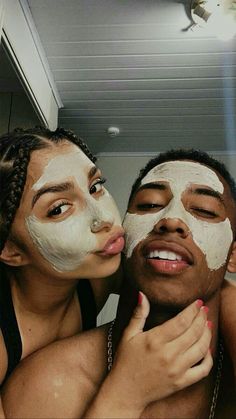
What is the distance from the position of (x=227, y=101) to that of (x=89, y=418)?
5.70ft

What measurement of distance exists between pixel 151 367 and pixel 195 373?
89 mm

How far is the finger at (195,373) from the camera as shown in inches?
28.7

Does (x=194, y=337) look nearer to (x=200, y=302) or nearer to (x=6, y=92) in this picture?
(x=200, y=302)

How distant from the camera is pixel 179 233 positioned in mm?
849

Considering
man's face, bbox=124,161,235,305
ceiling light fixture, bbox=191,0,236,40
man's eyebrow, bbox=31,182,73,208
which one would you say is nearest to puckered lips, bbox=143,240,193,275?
man's face, bbox=124,161,235,305

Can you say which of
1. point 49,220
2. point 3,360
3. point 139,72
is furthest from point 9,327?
point 139,72

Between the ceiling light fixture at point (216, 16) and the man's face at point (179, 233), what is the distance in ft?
2.38

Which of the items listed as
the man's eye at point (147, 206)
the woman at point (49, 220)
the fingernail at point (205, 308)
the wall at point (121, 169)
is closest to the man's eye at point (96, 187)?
the woman at point (49, 220)

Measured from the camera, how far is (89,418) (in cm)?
69

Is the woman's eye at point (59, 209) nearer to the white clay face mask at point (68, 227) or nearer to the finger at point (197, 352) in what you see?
the white clay face mask at point (68, 227)

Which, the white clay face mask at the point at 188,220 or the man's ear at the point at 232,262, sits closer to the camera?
the white clay face mask at the point at 188,220

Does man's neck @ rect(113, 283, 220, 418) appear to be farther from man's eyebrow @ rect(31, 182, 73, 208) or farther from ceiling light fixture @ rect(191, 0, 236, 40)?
ceiling light fixture @ rect(191, 0, 236, 40)

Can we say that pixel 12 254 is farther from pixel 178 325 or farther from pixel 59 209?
pixel 178 325

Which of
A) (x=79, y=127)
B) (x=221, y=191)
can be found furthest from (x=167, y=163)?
(x=79, y=127)
